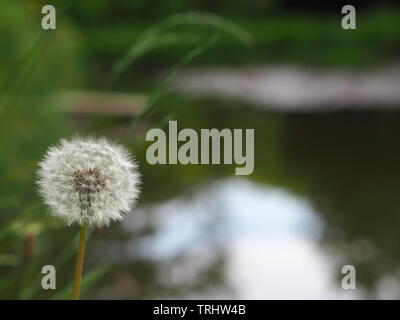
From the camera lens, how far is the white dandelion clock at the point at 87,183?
71cm

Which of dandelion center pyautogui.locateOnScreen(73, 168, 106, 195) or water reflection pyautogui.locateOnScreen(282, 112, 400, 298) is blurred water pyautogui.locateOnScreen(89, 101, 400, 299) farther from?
dandelion center pyautogui.locateOnScreen(73, 168, 106, 195)

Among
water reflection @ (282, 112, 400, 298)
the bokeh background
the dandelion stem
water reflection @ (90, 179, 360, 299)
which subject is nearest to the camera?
the dandelion stem

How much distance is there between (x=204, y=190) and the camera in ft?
23.7

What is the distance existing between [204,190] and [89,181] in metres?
6.52

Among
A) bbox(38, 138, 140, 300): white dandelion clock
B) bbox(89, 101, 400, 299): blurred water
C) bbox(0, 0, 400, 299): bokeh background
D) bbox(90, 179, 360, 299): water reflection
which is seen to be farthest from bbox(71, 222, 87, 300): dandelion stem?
bbox(90, 179, 360, 299): water reflection

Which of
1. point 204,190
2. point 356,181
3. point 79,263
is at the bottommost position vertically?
point 79,263

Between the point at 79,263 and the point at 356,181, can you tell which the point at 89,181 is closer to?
the point at 79,263

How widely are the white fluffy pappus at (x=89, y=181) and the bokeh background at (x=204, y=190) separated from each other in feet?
0.38

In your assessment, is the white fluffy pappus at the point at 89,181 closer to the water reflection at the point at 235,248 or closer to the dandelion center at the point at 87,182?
the dandelion center at the point at 87,182

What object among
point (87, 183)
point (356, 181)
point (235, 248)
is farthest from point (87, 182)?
point (356, 181)

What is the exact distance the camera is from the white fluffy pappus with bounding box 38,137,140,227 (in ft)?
2.34

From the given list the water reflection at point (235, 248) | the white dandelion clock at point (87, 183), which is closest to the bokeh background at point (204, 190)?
the water reflection at point (235, 248)
